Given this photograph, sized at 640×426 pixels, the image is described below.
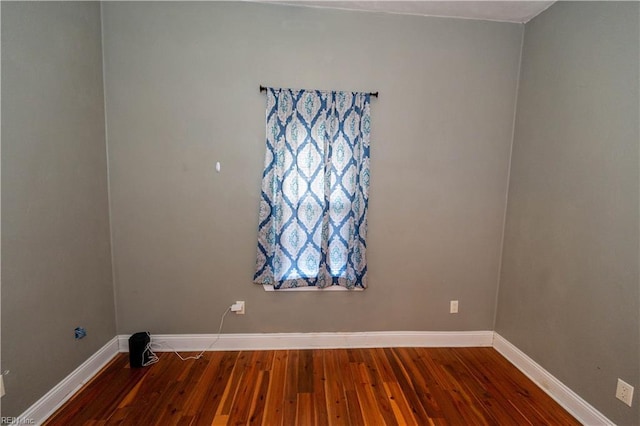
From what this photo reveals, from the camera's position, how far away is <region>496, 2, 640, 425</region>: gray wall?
1.39m

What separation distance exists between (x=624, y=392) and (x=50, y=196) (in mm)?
3458

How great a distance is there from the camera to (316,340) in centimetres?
220

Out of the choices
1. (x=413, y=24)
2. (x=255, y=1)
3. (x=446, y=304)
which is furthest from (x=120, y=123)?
(x=446, y=304)

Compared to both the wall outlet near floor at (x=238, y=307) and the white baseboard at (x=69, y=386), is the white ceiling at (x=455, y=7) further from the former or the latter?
the white baseboard at (x=69, y=386)

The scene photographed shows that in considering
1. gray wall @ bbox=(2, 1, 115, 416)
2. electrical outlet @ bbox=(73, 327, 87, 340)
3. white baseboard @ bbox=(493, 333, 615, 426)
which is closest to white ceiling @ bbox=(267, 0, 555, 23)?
gray wall @ bbox=(2, 1, 115, 416)

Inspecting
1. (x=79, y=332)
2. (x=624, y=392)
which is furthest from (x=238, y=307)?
(x=624, y=392)

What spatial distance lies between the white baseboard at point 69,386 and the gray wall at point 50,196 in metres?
0.04

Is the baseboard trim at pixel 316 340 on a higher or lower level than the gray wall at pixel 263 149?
lower

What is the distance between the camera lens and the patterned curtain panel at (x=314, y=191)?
6.60 ft

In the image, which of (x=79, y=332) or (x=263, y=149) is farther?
(x=263, y=149)

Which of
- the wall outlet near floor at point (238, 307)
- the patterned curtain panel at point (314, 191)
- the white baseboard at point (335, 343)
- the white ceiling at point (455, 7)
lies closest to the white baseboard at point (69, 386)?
the white baseboard at point (335, 343)

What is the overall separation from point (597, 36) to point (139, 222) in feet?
11.1

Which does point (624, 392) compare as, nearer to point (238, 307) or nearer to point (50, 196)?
point (238, 307)

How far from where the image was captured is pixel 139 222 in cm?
203
